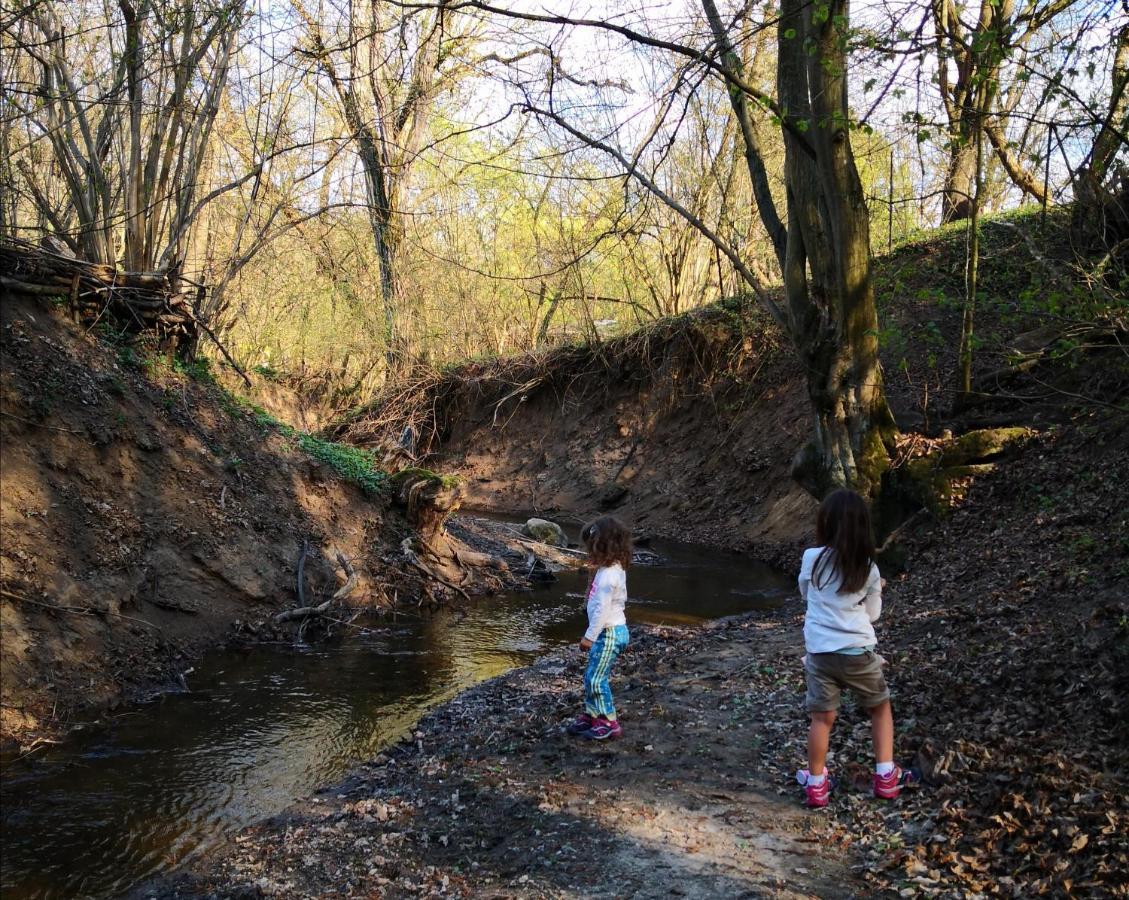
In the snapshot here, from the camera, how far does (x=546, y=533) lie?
16391 millimetres

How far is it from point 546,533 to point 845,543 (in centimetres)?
1199

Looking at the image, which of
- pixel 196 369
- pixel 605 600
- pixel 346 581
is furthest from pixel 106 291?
pixel 605 600

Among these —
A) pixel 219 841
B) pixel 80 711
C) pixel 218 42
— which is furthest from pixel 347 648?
pixel 218 42

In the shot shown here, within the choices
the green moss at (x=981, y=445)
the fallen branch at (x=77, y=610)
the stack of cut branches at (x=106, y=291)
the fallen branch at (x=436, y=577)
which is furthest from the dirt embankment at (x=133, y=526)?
the green moss at (x=981, y=445)

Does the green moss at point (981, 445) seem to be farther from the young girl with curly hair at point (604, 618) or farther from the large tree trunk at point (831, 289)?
the young girl with curly hair at point (604, 618)

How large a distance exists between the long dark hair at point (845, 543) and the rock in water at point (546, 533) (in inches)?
448

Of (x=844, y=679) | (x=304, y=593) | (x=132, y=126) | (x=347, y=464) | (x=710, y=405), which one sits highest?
(x=132, y=126)

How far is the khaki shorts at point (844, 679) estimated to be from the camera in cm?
461

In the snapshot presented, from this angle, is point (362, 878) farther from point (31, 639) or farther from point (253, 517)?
point (253, 517)

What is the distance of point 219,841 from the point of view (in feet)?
16.9

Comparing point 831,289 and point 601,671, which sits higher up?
point 831,289

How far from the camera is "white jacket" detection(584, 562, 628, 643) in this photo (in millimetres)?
5902

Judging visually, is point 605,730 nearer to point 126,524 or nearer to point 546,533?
point 126,524

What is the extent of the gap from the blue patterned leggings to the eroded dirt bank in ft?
0.93
